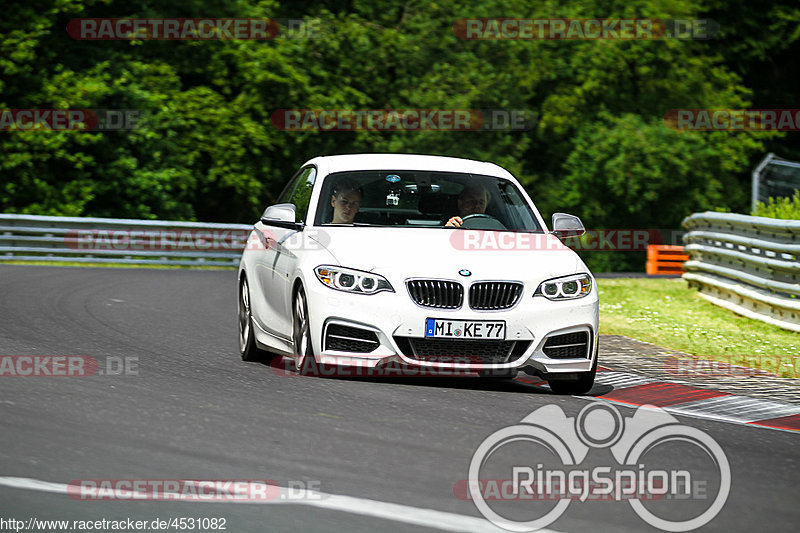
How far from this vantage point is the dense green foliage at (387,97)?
32.3 m

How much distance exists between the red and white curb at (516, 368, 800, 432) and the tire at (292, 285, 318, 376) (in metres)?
1.74

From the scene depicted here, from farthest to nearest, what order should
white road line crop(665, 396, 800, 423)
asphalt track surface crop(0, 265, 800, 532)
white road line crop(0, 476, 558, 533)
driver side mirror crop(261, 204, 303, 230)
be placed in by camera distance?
1. driver side mirror crop(261, 204, 303, 230)
2. white road line crop(665, 396, 800, 423)
3. asphalt track surface crop(0, 265, 800, 532)
4. white road line crop(0, 476, 558, 533)

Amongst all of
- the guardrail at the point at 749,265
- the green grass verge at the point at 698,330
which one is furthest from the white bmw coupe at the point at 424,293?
the guardrail at the point at 749,265

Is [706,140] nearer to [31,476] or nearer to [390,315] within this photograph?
[390,315]

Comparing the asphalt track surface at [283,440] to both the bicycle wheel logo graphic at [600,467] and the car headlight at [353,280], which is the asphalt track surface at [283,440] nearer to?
the bicycle wheel logo graphic at [600,467]

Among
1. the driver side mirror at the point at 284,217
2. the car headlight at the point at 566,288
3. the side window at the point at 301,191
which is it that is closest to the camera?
the car headlight at the point at 566,288

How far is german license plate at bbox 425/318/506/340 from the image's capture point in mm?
8875

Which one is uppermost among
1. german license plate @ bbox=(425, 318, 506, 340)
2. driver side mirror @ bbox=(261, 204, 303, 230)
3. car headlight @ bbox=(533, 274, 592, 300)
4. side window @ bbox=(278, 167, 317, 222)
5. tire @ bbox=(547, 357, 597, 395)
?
A: side window @ bbox=(278, 167, 317, 222)

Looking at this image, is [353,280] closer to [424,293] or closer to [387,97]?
[424,293]

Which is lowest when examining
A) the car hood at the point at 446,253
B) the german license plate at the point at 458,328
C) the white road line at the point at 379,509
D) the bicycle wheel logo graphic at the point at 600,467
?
the bicycle wheel logo graphic at the point at 600,467

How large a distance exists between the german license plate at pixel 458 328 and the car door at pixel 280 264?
4.05 ft

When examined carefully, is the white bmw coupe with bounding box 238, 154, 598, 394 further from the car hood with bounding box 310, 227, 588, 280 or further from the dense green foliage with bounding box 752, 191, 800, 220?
the dense green foliage with bounding box 752, 191, 800, 220

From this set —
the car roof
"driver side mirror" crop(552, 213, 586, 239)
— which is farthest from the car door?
"driver side mirror" crop(552, 213, 586, 239)

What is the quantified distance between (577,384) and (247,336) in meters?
2.88
